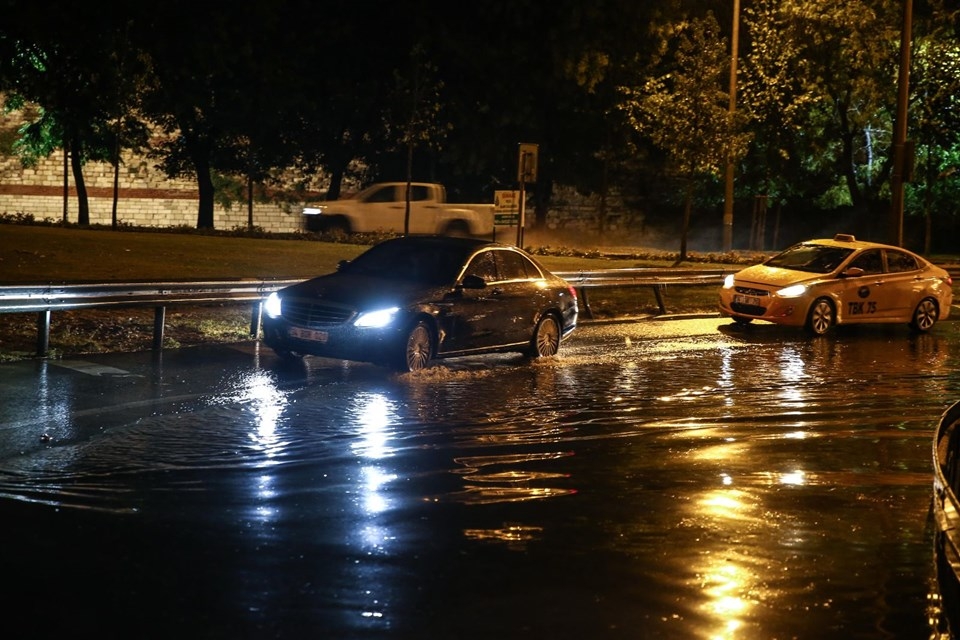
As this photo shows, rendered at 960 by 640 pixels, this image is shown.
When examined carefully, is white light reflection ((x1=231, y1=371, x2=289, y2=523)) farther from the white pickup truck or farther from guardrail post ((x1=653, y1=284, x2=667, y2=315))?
the white pickup truck

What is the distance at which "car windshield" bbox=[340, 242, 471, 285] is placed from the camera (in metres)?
15.9

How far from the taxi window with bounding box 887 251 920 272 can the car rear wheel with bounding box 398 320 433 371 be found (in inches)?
402

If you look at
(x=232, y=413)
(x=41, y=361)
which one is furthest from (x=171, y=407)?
(x=41, y=361)

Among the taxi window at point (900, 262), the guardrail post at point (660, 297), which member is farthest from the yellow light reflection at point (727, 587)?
the guardrail post at point (660, 297)

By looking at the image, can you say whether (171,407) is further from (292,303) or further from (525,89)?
(525,89)

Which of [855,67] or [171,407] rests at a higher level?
[855,67]

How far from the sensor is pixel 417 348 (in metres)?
15.2

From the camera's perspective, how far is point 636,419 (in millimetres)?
12547

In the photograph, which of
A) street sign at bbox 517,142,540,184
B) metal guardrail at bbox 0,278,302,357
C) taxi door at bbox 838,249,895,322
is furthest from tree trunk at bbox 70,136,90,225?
taxi door at bbox 838,249,895,322

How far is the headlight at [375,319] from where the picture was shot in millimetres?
14750

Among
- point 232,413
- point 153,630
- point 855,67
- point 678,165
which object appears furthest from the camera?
point 855,67

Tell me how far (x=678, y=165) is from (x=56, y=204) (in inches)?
1371

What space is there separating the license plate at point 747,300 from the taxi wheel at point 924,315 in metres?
2.93

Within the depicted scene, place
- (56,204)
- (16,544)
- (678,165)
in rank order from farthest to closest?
(56,204), (678,165), (16,544)
